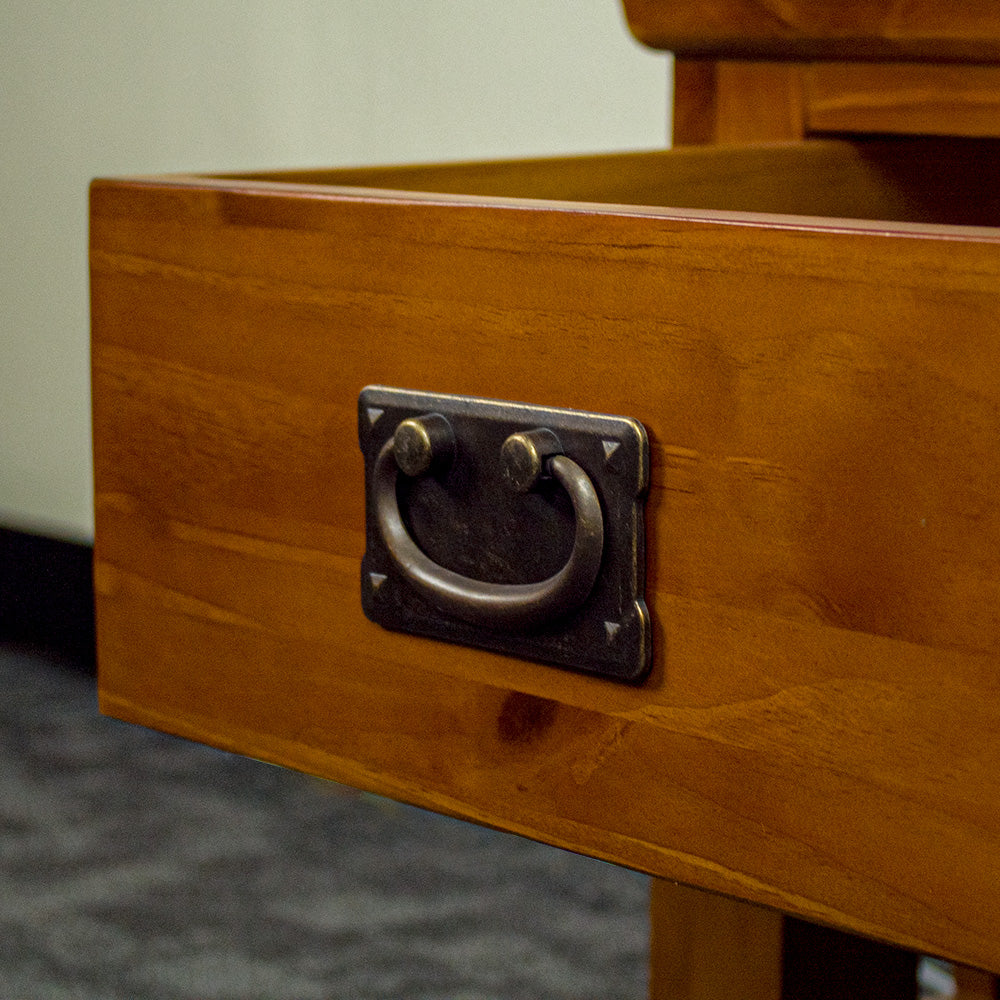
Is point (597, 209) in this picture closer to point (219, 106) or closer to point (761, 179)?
point (761, 179)

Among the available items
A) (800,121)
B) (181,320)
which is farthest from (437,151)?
(181,320)

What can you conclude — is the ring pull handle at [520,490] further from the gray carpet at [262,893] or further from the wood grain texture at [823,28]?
the gray carpet at [262,893]

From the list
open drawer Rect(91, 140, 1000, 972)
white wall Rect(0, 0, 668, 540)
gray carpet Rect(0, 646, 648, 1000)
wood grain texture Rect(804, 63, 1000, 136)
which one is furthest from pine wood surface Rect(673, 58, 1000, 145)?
gray carpet Rect(0, 646, 648, 1000)

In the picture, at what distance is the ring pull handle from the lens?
0.31 m

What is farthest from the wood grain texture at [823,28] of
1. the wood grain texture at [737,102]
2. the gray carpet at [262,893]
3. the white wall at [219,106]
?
the gray carpet at [262,893]

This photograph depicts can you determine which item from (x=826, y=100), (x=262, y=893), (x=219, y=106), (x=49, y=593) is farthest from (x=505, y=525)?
(x=49, y=593)

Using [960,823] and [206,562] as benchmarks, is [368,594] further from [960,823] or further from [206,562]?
[960,823]

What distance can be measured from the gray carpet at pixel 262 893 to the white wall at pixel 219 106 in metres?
0.43

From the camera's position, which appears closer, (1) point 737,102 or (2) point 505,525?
(2) point 505,525

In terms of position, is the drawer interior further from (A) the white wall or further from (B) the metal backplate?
(A) the white wall

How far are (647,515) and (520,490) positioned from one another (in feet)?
0.10

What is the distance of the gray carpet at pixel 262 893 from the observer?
1.10m

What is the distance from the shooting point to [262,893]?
124 centimetres

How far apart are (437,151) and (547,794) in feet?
3.59
